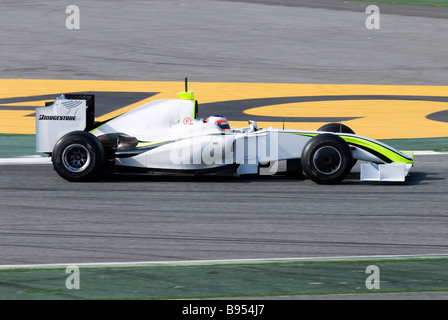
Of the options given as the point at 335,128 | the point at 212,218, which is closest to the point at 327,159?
the point at 335,128

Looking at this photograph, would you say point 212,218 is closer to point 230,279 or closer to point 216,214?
point 216,214

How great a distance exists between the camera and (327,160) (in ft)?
33.0

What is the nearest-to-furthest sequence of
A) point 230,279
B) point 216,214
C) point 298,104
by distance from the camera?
1. point 230,279
2. point 216,214
3. point 298,104

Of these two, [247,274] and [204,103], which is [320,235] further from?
[204,103]

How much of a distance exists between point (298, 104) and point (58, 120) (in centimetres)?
775

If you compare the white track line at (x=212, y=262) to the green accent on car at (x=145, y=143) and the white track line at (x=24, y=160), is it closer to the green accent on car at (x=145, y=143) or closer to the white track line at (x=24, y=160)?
the green accent on car at (x=145, y=143)

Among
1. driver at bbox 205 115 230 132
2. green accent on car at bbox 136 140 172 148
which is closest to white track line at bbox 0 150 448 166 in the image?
green accent on car at bbox 136 140 172 148

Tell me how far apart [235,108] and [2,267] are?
10254 millimetres

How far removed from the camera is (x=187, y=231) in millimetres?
8180

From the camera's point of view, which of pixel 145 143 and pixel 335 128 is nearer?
pixel 145 143

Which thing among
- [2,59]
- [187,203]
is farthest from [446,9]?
[187,203]

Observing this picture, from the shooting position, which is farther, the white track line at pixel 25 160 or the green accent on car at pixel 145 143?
the white track line at pixel 25 160

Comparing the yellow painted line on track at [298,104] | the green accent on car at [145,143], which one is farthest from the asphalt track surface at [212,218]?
the yellow painted line on track at [298,104]

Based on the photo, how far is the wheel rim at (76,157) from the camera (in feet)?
33.6
